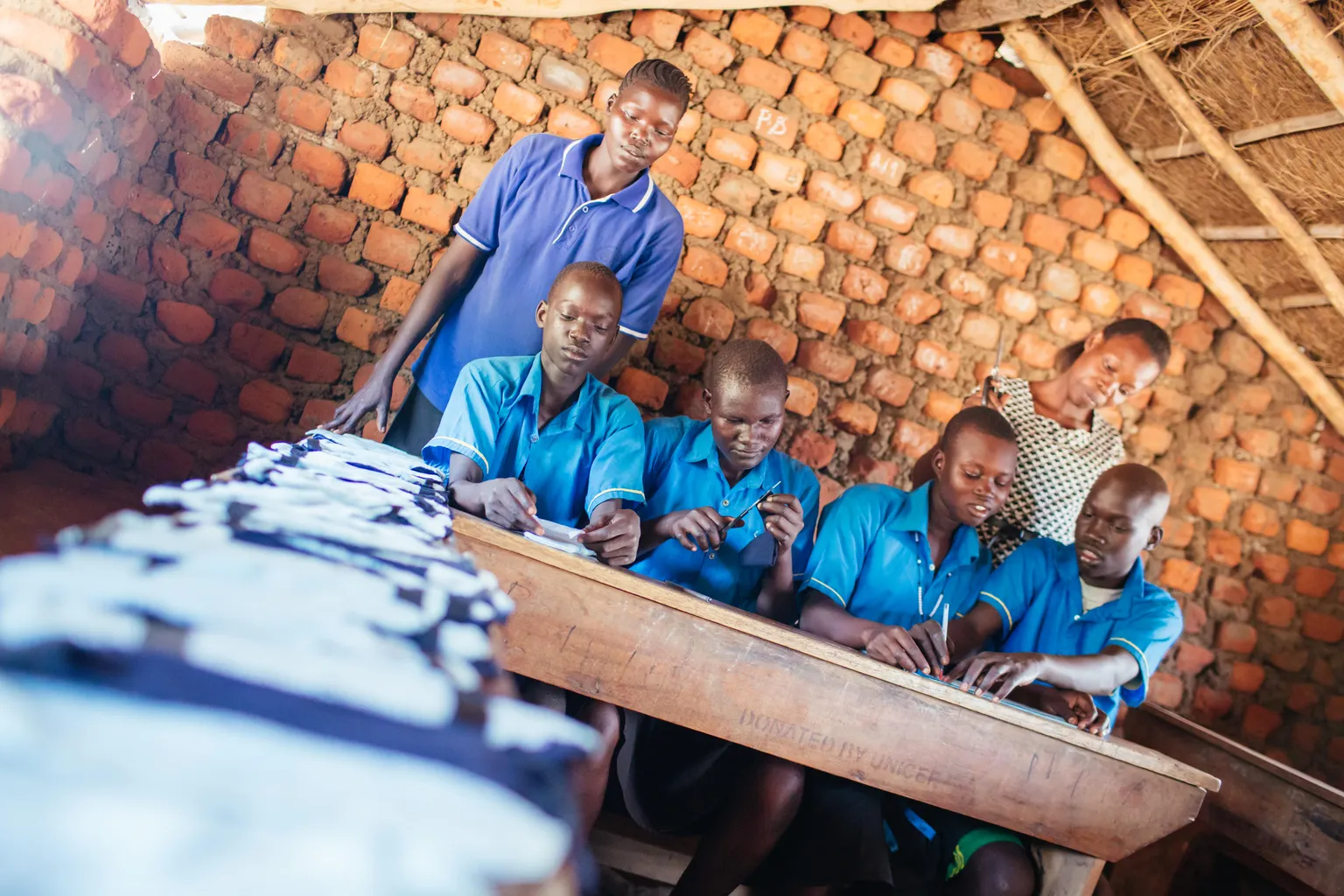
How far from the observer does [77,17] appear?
1.86 metres

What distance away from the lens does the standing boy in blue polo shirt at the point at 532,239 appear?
197 cm

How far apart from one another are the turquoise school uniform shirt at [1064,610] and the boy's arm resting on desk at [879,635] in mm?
407

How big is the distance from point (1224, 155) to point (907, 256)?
2.94 feet

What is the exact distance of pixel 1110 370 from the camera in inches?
89.7

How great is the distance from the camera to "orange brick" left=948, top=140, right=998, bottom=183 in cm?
262

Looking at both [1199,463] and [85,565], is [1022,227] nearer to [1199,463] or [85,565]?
[1199,463]

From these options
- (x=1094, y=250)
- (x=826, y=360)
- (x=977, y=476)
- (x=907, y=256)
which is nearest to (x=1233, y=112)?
(x=1094, y=250)

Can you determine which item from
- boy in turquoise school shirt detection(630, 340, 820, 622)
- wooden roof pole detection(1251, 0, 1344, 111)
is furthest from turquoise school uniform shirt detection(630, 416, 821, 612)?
wooden roof pole detection(1251, 0, 1344, 111)

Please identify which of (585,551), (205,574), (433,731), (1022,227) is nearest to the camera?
(433,731)

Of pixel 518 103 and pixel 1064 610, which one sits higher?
pixel 518 103

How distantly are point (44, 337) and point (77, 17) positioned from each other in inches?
28.4

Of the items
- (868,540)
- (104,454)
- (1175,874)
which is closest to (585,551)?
(868,540)

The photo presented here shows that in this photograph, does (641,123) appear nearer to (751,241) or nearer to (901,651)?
(751,241)

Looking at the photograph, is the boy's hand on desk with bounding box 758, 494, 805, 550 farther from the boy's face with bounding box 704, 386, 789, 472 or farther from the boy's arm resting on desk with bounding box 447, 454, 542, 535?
the boy's arm resting on desk with bounding box 447, 454, 542, 535
